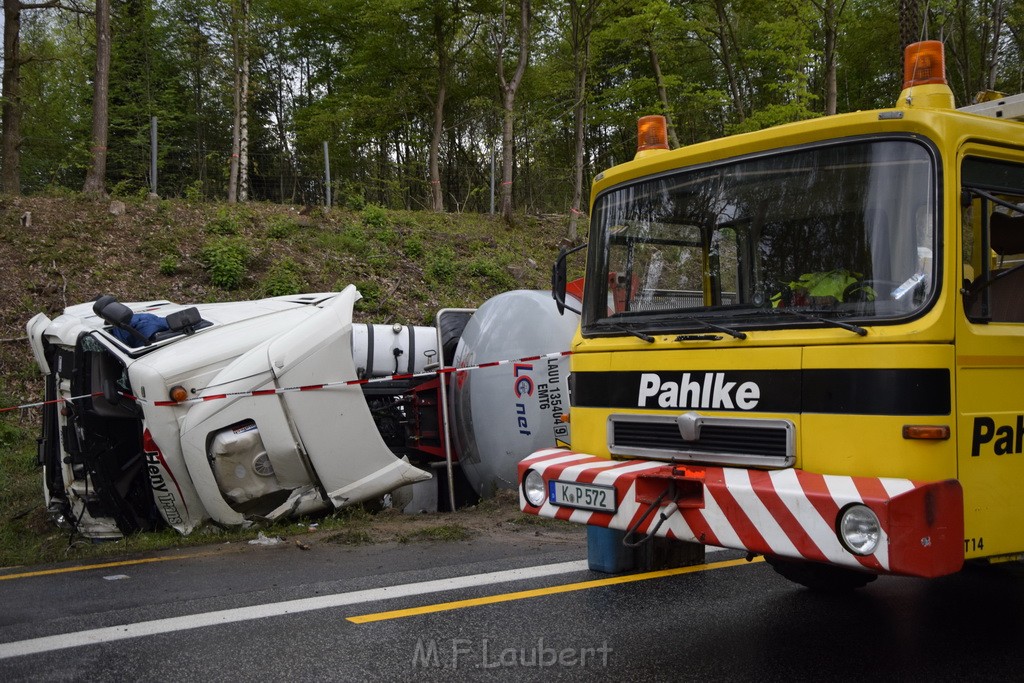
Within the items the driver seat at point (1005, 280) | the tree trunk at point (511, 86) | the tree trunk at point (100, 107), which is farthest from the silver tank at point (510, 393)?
the tree trunk at point (100, 107)

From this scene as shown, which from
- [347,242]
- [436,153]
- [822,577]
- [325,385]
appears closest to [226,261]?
[347,242]

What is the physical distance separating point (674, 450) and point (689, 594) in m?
1.52

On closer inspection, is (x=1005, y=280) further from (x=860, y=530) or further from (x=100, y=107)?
(x=100, y=107)

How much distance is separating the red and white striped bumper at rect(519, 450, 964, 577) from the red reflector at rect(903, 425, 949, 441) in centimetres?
17

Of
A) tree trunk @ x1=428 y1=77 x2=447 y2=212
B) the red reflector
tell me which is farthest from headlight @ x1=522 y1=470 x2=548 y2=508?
tree trunk @ x1=428 y1=77 x2=447 y2=212

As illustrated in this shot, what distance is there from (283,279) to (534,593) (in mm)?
9532

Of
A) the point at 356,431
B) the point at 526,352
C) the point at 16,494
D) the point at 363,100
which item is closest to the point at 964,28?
the point at 363,100

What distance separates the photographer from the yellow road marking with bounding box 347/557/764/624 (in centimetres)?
480

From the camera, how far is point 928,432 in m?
3.33

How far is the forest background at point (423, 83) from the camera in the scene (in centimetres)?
1800

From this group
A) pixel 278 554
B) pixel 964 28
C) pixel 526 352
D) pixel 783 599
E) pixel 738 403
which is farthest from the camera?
pixel 964 28

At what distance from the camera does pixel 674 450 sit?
4039mm

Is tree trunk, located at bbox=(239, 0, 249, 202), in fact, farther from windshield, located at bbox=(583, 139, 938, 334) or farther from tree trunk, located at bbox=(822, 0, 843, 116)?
windshield, located at bbox=(583, 139, 938, 334)

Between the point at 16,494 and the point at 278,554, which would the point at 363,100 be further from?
the point at 278,554
